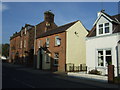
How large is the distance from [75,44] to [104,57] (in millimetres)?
7976

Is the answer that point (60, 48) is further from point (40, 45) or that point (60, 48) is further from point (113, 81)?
point (113, 81)

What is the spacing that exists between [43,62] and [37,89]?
59.7 ft

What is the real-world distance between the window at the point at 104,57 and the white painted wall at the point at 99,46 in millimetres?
493

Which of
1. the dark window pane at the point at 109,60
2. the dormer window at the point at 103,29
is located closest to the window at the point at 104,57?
the dark window pane at the point at 109,60

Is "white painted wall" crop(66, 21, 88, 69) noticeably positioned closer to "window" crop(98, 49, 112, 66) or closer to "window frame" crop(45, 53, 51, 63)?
"window frame" crop(45, 53, 51, 63)

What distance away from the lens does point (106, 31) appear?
1831 centimetres

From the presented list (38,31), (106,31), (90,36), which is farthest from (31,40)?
(106,31)

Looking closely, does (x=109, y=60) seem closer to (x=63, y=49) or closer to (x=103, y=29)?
(x=103, y=29)

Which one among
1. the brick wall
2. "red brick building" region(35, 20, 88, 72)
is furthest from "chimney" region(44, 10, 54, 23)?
the brick wall

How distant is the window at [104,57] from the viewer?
692 inches

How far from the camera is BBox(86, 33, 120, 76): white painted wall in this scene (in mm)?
16797

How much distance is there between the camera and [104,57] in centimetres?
1789

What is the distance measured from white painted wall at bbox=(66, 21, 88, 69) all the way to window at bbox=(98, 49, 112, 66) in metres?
6.13

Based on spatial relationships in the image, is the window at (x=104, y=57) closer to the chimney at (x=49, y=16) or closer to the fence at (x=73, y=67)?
the fence at (x=73, y=67)
